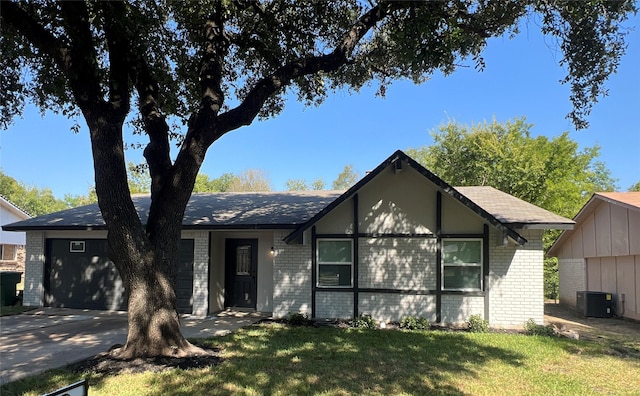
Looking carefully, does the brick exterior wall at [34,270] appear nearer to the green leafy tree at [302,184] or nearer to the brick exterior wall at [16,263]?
the brick exterior wall at [16,263]

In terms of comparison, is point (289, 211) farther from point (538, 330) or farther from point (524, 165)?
point (524, 165)

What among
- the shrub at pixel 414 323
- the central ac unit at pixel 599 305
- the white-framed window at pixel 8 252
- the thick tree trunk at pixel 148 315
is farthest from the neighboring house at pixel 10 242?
the central ac unit at pixel 599 305

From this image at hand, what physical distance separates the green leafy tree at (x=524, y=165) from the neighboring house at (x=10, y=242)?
2757cm

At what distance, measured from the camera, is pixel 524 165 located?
2744 cm

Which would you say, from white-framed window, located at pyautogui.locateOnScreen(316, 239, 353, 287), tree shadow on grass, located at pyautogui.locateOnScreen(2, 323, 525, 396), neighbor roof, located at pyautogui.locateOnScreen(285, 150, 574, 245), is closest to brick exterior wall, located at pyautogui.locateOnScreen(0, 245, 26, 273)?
white-framed window, located at pyautogui.locateOnScreen(316, 239, 353, 287)

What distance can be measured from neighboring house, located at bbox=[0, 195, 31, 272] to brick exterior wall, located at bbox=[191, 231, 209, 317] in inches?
821

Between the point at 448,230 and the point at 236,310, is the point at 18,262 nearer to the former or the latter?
the point at 236,310

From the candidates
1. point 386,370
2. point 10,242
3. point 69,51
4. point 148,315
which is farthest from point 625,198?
point 10,242

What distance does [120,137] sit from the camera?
25.9 ft

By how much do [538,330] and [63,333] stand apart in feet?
35.1

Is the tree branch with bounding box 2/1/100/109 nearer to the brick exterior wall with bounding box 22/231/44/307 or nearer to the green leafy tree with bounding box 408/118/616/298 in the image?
the brick exterior wall with bounding box 22/231/44/307

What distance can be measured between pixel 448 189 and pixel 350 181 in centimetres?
4264

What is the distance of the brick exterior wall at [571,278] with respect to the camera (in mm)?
19078

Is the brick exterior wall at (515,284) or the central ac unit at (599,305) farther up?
the brick exterior wall at (515,284)
